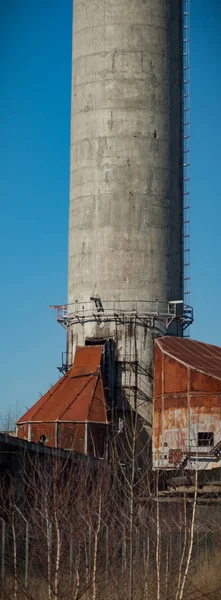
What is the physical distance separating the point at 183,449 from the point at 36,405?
9740mm

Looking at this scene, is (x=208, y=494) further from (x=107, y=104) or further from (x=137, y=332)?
(x=107, y=104)

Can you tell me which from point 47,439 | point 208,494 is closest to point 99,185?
point 47,439

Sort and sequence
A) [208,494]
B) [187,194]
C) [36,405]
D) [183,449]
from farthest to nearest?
[187,194] → [36,405] → [183,449] → [208,494]

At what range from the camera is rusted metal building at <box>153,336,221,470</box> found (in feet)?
168

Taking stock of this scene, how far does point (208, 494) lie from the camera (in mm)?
46844

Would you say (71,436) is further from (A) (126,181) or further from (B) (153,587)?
(B) (153,587)

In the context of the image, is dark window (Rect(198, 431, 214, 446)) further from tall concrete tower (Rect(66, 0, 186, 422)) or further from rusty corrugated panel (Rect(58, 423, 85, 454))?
tall concrete tower (Rect(66, 0, 186, 422))

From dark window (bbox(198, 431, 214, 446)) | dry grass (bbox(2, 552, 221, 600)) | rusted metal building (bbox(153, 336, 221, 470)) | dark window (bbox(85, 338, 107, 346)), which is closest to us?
dry grass (bbox(2, 552, 221, 600))

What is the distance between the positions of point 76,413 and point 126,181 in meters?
13.0

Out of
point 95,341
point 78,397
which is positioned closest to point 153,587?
point 78,397

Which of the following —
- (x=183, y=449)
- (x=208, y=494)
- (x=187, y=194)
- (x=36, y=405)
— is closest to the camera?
(x=208, y=494)

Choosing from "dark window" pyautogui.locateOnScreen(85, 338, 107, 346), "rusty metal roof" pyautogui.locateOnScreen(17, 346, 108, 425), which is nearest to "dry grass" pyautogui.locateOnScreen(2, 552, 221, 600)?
"rusty metal roof" pyautogui.locateOnScreen(17, 346, 108, 425)

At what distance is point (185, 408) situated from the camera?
5300cm

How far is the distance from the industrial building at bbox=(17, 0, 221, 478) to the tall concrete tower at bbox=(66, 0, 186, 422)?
0.06 meters
